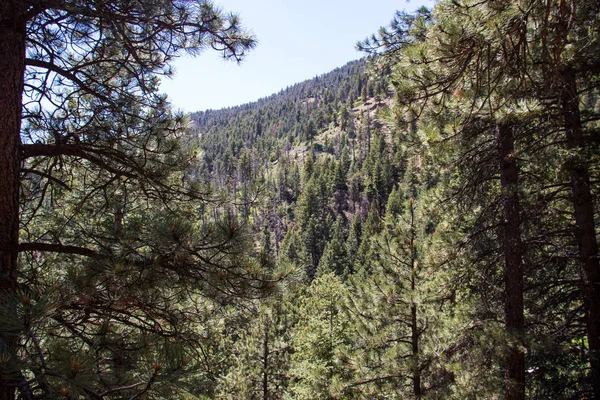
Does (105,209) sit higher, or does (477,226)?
(477,226)

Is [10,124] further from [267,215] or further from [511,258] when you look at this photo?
[511,258]

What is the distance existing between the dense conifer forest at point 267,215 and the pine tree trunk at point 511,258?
3 centimetres

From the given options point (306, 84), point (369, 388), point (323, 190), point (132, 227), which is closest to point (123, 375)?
point (132, 227)

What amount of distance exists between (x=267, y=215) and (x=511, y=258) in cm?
361

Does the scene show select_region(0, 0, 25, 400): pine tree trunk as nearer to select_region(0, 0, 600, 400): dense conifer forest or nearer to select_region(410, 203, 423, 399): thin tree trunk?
select_region(0, 0, 600, 400): dense conifer forest

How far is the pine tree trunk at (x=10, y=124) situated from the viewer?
2207 mm

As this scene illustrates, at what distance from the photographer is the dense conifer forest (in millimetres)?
2201

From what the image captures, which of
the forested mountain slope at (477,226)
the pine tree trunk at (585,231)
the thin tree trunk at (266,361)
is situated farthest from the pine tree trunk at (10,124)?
the thin tree trunk at (266,361)

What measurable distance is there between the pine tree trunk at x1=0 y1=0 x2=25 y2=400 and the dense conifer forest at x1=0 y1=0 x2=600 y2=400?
0.04ft

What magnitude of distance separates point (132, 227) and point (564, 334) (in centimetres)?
576

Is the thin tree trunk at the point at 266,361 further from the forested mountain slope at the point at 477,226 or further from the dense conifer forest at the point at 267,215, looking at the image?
the forested mountain slope at the point at 477,226

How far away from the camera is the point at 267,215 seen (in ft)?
17.2

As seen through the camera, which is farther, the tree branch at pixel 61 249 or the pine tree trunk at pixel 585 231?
the pine tree trunk at pixel 585 231

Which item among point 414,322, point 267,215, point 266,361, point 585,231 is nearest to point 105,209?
point 267,215
